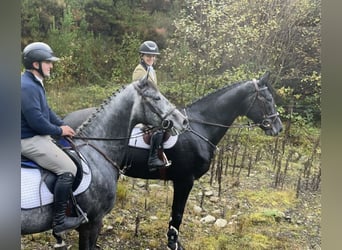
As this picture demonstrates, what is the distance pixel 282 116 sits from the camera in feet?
13.5

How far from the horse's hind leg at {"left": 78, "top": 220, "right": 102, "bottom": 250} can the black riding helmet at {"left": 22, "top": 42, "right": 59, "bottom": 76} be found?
1.29 m

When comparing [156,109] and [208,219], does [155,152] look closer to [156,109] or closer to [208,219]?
[156,109]

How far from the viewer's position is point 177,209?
159 inches

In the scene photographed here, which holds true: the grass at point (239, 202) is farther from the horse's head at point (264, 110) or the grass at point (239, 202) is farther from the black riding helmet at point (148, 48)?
the black riding helmet at point (148, 48)

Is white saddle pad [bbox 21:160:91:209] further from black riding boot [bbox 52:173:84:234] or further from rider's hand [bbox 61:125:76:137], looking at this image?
rider's hand [bbox 61:125:76:137]

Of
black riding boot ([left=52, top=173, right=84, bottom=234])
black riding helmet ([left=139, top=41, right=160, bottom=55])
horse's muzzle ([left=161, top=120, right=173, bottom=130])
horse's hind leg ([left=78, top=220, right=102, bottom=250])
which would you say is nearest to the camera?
black riding boot ([left=52, top=173, right=84, bottom=234])

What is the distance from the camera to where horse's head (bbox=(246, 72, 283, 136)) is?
412 cm

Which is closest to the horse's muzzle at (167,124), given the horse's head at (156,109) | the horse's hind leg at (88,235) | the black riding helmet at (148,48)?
the horse's head at (156,109)

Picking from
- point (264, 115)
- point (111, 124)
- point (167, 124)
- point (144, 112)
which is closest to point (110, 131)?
point (111, 124)

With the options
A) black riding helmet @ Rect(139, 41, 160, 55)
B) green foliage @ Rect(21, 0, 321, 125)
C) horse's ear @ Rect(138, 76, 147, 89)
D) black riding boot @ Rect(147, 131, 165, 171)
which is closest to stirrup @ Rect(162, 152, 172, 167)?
black riding boot @ Rect(147, 131, 165, 171)

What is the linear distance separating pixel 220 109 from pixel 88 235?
1.47 meters
